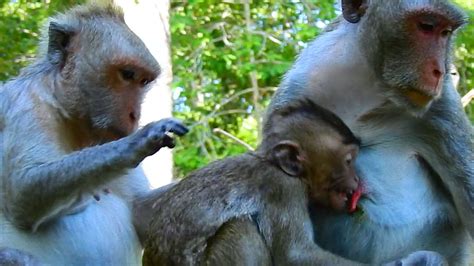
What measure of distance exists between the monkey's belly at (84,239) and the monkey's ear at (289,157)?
0.94 metres

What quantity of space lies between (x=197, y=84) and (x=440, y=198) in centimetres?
1206

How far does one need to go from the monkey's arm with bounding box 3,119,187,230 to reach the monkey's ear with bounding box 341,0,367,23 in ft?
3.74

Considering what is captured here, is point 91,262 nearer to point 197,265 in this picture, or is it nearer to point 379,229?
point 197,265

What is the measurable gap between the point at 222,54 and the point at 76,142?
11231 millimetres

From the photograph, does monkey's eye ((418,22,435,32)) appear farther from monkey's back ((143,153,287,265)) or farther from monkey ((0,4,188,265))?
monkey ((0,4,188,265))

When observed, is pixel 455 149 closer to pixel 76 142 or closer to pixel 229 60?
pixel 76 142

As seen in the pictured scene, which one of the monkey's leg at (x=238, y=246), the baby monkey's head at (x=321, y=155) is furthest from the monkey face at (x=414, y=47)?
the monkey's leg at (x=238, y=246)

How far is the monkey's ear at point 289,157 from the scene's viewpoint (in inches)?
171

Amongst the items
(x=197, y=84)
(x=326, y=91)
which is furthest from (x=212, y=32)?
(x=326, y=91)

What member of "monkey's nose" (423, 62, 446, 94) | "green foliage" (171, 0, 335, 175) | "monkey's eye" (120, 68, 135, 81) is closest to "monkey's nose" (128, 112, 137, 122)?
"monkey's eye" (120, 68, 135, 81)

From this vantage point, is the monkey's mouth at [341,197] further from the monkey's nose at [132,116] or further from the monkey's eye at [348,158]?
the monkey's nose at [132,116]

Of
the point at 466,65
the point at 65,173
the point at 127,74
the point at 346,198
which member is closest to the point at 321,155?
the point at 346,198

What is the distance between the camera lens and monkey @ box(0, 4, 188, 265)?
169 inches

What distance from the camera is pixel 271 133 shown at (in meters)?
4.48
